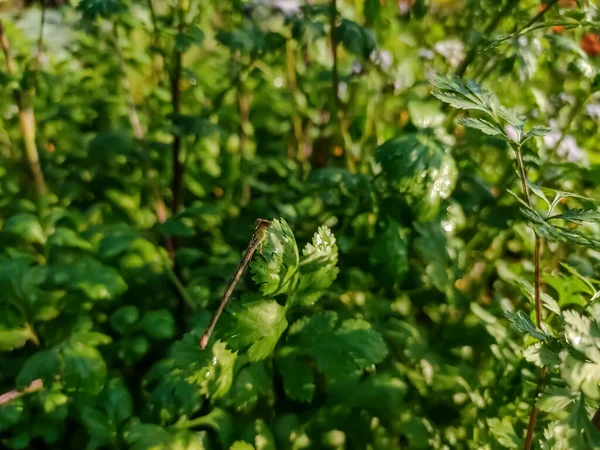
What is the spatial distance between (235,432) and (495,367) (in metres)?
0.50

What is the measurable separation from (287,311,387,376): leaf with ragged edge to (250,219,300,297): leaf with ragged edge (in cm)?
12

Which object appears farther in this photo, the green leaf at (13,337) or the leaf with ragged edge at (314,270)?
the green leaf at (13,337)

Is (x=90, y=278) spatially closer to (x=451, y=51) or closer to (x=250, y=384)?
(x=250, y=384)

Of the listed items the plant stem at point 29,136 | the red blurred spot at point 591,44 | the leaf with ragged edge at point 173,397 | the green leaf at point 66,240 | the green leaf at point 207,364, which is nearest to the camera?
the green leaf at point 207,364

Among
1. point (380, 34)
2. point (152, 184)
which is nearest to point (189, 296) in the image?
point (152, 184)

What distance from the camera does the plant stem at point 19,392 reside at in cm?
81

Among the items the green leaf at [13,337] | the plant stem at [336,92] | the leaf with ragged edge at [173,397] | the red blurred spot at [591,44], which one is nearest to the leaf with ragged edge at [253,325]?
the leaf with ragged edge at [173,397]

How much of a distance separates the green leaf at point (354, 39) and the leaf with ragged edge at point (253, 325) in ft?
1.84

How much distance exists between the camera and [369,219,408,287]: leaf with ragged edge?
938mm

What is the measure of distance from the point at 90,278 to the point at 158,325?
0.52 feet

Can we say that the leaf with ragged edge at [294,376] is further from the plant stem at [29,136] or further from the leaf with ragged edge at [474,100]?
the plant stem at [29,136]

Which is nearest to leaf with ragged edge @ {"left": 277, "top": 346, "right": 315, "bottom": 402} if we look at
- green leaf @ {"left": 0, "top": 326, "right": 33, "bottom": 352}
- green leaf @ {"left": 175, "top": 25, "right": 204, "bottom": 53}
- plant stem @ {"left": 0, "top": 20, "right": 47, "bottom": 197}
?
green leaf @ {"left": 0, "top": 326, "right": 33, "bottom": 352}

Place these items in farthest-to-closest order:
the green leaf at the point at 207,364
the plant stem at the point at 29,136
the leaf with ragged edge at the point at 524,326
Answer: the plant stem at the point at 29,136
the green leaf at the point at 207,364
the leaf with ragged edge at the point at 524,326

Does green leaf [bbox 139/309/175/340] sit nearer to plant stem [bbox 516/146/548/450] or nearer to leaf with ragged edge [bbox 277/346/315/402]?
leaf with ragged edge [bbox 277/346/315/402]
